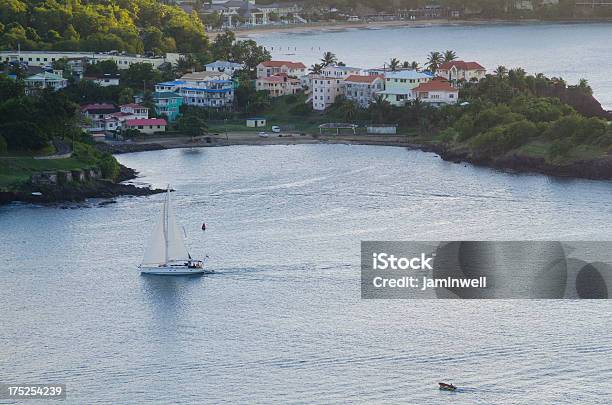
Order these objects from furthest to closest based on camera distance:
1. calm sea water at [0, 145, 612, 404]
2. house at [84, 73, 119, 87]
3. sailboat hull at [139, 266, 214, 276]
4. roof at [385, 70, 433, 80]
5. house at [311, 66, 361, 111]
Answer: house at [84, 73, 119, 87] → house at [311, 66, 361, 111] → roof at [385, 70, 433, 80] → sailboat hull at [139, 266, 214, 276] → calm sea water at [0, 145, 612, 404]

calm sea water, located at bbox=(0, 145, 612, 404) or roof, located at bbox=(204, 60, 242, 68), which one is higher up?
roof, located at bbox=(204, 60, 242, 68)

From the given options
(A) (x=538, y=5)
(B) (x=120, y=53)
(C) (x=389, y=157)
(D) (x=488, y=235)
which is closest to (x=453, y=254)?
(D) (x=488, y=235)

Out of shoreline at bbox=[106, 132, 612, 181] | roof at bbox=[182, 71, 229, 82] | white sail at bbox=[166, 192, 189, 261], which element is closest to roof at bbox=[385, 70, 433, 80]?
shoreline at bbox=[106, 132, 612, 181]

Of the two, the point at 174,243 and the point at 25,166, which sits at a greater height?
the point at 25,166

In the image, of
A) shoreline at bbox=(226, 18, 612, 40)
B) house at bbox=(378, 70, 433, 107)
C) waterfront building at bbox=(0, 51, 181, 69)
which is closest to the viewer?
house at bbox=(378, 70, 433, 107)

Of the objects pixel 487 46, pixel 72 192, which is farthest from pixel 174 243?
pixel 487 46

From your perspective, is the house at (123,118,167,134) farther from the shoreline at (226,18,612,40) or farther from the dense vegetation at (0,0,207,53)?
the shoreline at (226,18,612,40)

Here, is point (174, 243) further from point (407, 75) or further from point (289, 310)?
point (407, 75)

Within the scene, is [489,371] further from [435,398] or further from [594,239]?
[594,239]
